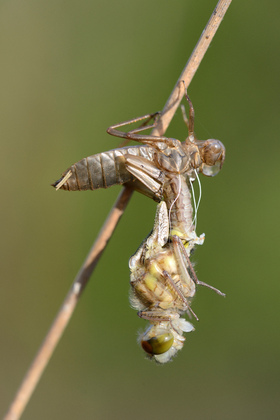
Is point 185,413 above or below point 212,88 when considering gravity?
below

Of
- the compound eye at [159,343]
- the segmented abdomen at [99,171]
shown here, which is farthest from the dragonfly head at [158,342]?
the segmented abdomen at [99,171]

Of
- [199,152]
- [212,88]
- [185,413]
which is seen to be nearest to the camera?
[199,152]

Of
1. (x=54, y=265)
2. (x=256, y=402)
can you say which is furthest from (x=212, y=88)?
(x=256, y=402)

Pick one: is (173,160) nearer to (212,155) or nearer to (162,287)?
(212,155)

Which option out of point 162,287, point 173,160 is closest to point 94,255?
point 162,287

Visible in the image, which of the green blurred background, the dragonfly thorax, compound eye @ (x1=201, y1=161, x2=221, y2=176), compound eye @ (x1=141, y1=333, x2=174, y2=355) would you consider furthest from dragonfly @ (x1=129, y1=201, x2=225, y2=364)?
the green blurred background

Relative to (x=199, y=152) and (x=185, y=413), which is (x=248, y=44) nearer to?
(x=199, y=152)

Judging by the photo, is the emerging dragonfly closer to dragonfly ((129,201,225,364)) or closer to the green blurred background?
dragonfly ((129,201,225,364))
